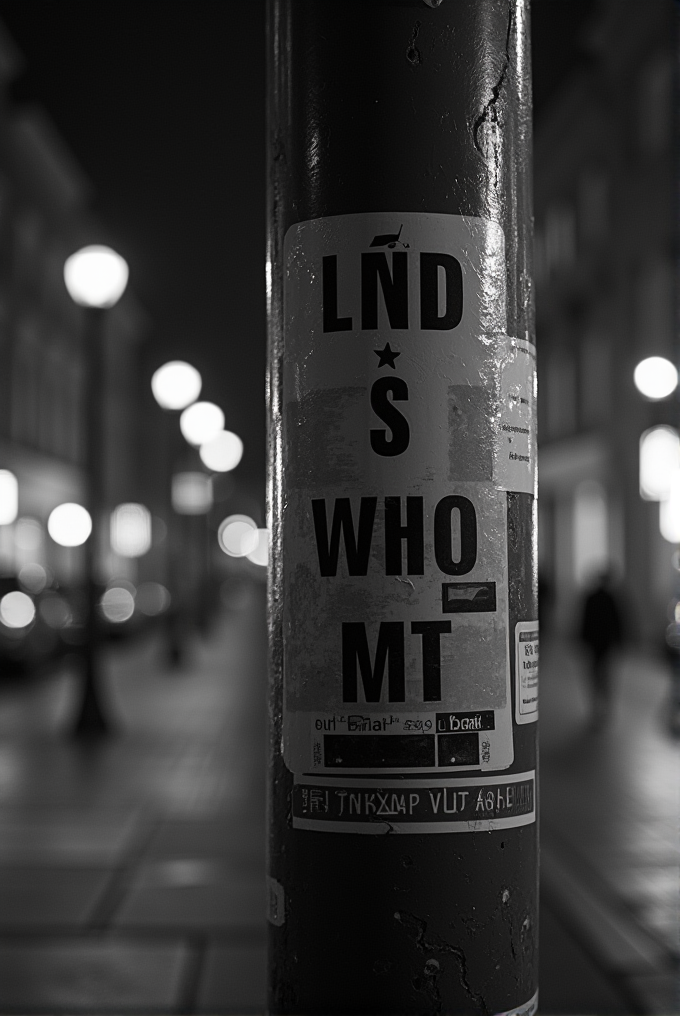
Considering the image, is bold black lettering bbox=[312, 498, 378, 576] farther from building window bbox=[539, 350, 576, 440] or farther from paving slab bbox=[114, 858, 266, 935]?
building window bbox=[539, 350, 576, 440]

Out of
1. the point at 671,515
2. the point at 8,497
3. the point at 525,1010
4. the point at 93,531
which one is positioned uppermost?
the point at 8,497

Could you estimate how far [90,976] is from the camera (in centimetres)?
581

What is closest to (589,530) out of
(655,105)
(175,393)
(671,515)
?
(671,515)

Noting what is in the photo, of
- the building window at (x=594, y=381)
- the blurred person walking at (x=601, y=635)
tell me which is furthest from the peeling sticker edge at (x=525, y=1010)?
the building window at (x=594, y=381)

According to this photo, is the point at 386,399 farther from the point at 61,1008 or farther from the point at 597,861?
the point at 597,861

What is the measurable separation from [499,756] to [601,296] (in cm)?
3349

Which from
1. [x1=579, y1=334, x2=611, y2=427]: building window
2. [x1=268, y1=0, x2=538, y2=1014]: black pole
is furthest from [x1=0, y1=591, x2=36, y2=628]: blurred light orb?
[x1=268, y1=0, x2=538, y2=1014]: black pole

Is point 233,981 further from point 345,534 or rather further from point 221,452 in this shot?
point 221,452

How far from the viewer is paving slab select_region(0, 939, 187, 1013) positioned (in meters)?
5.40

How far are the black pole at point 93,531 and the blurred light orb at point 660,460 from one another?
1062 cm

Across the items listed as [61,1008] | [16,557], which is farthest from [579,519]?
[61,1008]

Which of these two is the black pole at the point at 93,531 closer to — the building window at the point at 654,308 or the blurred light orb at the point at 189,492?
the blurred light orb at the point at 189,492

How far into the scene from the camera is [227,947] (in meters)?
6.24

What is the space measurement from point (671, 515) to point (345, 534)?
26.5 m
